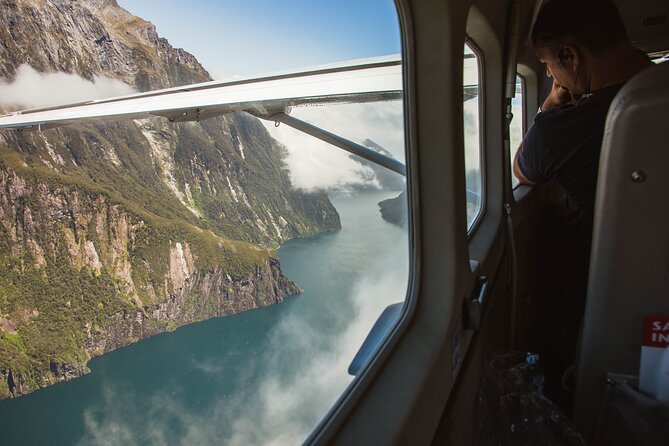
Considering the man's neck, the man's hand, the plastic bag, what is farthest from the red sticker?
the man's hand

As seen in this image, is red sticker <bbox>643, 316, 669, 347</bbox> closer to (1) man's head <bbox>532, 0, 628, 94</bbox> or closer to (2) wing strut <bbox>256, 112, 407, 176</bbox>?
(2) wing strut <bbox>256, 112, 407, 176</bbox>

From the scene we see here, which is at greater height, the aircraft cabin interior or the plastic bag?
the aircraft cabin interior

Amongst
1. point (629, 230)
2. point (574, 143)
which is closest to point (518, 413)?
point (629, 230)

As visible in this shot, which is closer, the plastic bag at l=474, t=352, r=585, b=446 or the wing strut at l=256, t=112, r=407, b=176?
the wing strut at l=256, t=112, r=407, b=176

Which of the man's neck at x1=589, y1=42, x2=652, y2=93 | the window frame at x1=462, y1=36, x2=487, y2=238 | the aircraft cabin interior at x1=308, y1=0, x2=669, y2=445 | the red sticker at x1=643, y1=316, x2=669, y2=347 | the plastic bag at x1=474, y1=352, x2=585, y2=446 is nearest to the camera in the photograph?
the aircraft cabin interior at x1=308, y1=0, x2=669, y2=445

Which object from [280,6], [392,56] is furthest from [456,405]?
[280,6]

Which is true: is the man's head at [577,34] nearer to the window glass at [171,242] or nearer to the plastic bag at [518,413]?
the window glass at [171,242]
